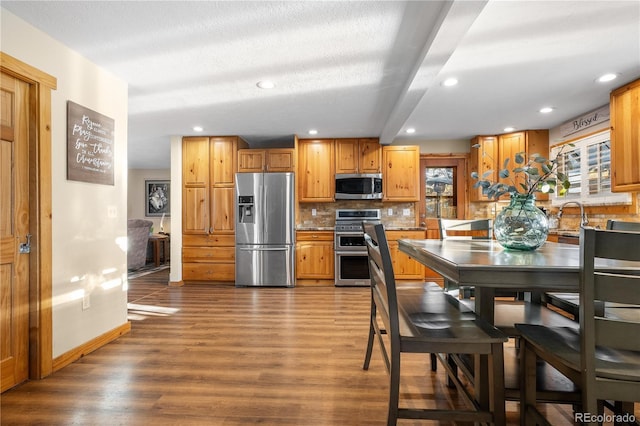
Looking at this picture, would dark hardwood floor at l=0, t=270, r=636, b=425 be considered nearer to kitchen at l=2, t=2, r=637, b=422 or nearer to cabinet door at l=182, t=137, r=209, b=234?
kitchen at l=2, t=2, r=637, b=422

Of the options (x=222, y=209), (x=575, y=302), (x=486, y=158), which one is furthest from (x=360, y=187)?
(x=575, y=302)

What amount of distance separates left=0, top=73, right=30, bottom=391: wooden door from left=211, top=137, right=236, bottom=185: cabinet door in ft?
10.1

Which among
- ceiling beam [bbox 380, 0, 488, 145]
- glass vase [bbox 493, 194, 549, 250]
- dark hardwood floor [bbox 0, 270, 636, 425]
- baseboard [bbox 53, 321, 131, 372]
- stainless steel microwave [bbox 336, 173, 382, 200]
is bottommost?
dark hardwood floor [bbox 0, 270, 636, 425]

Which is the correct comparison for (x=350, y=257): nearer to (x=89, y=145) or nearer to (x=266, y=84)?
(x=266, y=84)

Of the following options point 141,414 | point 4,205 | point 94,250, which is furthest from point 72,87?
point 141,414

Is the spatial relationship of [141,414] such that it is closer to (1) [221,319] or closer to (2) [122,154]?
(1) [221,319]

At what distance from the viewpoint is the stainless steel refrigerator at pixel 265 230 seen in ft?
16.2

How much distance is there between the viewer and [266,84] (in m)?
3.12

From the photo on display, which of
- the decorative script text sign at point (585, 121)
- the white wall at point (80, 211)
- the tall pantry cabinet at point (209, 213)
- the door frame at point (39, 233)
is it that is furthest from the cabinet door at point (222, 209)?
the decorative script text sign at point (585, 121)

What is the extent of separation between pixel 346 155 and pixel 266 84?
2429 millimetres

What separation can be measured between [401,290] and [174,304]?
2890 mm

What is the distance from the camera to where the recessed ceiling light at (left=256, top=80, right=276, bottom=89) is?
3.07 meters

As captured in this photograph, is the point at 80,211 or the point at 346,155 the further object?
the point at 346,155

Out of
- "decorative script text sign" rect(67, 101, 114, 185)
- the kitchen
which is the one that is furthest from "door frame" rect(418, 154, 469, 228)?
"decorative script text sign" rect(67, 101, 114, 185)
